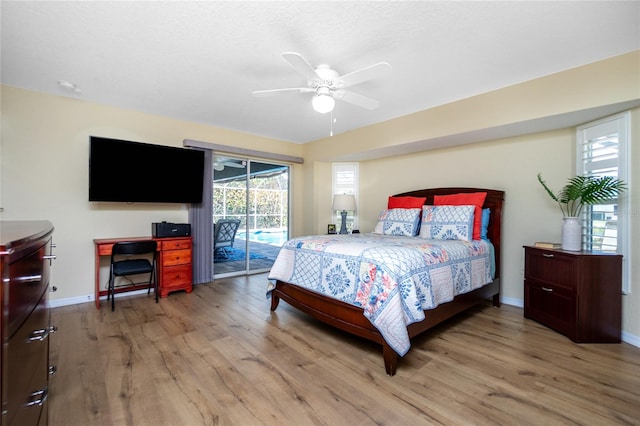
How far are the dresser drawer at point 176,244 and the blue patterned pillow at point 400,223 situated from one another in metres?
2.60

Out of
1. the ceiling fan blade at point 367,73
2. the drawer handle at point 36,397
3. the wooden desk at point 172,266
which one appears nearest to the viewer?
the drawer handle at point 36,397

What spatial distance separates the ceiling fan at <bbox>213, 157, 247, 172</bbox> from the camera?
4543 millimetres

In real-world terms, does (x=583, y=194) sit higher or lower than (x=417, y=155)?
lower

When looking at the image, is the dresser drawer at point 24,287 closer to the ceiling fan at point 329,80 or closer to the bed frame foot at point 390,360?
the ceiling fan at point 329,80

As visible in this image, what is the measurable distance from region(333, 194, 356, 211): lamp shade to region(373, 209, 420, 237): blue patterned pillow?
32.4 inches

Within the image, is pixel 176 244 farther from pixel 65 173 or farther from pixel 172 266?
pixel 65 173

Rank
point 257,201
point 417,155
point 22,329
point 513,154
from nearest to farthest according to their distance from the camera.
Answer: point 22,329, point 513,154, point 417,155, point 257,201

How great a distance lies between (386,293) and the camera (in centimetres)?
200

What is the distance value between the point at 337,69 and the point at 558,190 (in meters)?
2.70

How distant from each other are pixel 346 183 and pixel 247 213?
1.85 m

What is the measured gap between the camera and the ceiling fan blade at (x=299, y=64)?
1798 mm

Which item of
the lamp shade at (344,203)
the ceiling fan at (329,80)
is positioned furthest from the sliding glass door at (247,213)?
the ceiling fan at (329,80)

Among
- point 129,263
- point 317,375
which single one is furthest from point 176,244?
point 317,375

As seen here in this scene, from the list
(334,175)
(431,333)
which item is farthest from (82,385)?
(334,175)
